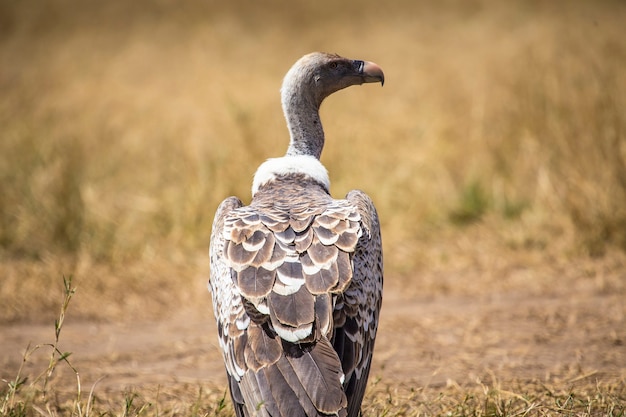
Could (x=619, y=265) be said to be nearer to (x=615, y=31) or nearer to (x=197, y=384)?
(x=615, y=31)

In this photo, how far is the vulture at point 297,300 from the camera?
10.8 feet

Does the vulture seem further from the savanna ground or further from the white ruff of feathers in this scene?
the savanna ground

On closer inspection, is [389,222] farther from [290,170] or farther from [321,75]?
[290,170]

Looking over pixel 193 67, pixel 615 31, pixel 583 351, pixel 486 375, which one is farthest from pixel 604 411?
pixel 193 67

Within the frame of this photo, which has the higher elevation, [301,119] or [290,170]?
[301,119]

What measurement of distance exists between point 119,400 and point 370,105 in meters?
8.72

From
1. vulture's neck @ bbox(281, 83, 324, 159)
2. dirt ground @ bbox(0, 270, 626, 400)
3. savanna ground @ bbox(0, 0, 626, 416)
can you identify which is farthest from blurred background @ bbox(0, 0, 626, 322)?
vulture's neck @ bbox(281, 83, 324, 159)

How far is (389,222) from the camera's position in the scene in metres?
8.70

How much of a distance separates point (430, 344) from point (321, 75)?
2093mm

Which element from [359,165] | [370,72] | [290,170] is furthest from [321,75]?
[359,165]

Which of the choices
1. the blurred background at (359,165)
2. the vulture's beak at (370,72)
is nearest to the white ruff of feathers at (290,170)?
the vulture's beak at (370,72)

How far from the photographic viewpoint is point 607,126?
7.52 meters

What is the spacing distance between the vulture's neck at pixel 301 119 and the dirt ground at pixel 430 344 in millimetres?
1382

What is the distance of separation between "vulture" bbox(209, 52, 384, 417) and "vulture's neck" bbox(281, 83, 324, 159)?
73cm
